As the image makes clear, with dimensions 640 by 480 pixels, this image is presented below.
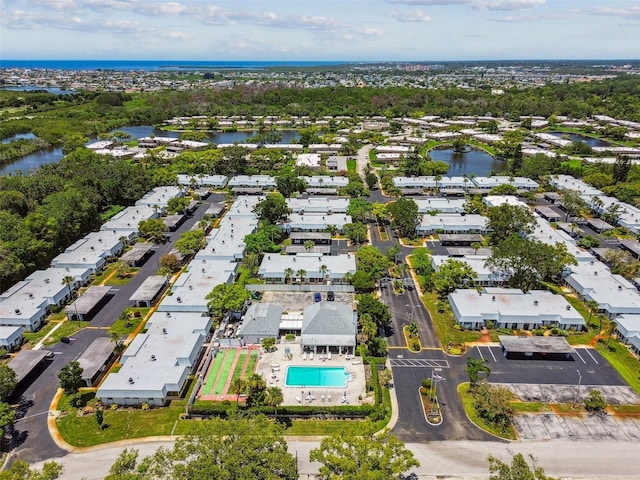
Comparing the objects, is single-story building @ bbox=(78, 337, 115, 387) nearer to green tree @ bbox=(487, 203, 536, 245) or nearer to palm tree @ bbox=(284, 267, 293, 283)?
palm tree @ bbox=(284, 267, 293, 283)

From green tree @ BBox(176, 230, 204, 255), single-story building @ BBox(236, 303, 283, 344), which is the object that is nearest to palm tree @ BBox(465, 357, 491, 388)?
single-story building @ BBox(236, 303, 283, 344)

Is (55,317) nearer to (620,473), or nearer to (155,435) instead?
(155,435)

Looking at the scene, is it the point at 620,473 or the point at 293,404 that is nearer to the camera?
the point at 620,473

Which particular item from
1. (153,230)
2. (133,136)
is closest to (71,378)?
(153,230)

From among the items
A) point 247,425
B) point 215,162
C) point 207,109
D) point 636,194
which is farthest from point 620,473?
point 207,109

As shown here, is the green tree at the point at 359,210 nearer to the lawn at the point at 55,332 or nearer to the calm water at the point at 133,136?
the lawn at the point at 55,332

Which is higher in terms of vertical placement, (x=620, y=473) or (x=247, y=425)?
(x=247, y=425)
